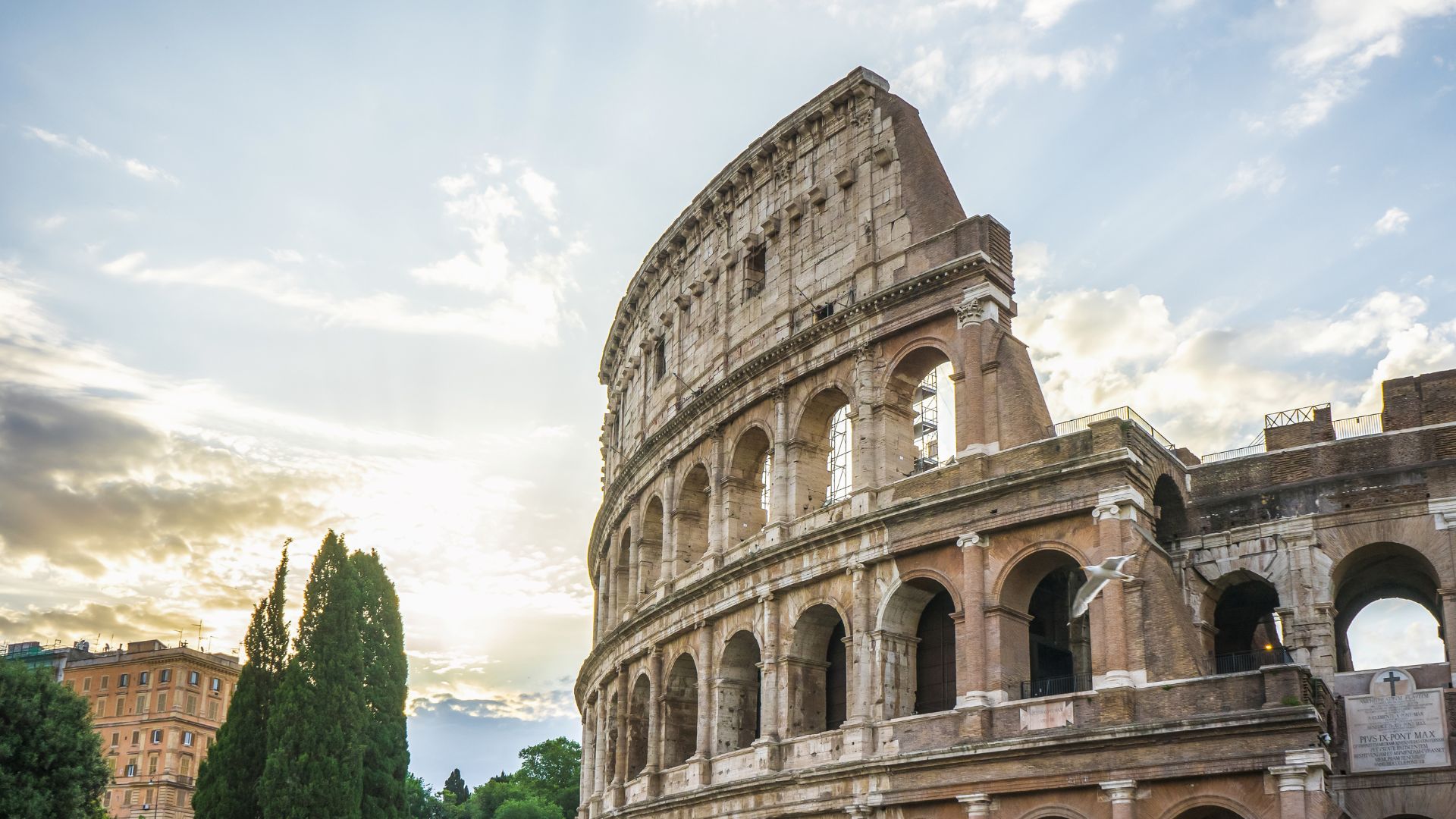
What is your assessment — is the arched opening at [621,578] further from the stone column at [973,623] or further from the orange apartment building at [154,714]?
the orange apartment building at [154,714]

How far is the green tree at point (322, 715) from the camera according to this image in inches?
1367

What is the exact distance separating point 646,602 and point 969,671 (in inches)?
489

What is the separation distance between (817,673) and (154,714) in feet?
194

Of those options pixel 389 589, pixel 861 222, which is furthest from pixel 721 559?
pixel 389 589

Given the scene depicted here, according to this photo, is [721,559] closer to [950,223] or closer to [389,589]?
[950,223]

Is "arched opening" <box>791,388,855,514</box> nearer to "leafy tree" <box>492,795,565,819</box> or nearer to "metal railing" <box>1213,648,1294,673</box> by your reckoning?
"metal railing" <box>1213,648,1294,673</box>

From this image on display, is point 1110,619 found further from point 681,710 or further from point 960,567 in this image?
point 681,710

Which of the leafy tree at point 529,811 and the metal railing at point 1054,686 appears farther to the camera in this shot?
the leafy tree at point 529,811

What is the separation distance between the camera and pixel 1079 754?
21547 millimetres

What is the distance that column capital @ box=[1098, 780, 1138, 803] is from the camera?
68.5 feet

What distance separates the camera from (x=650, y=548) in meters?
36.1

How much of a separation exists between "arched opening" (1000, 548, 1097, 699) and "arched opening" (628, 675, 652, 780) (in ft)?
37.4

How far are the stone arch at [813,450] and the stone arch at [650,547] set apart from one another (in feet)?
23.5

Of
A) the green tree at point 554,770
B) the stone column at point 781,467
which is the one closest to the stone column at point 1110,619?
the stone column at point 781,467
